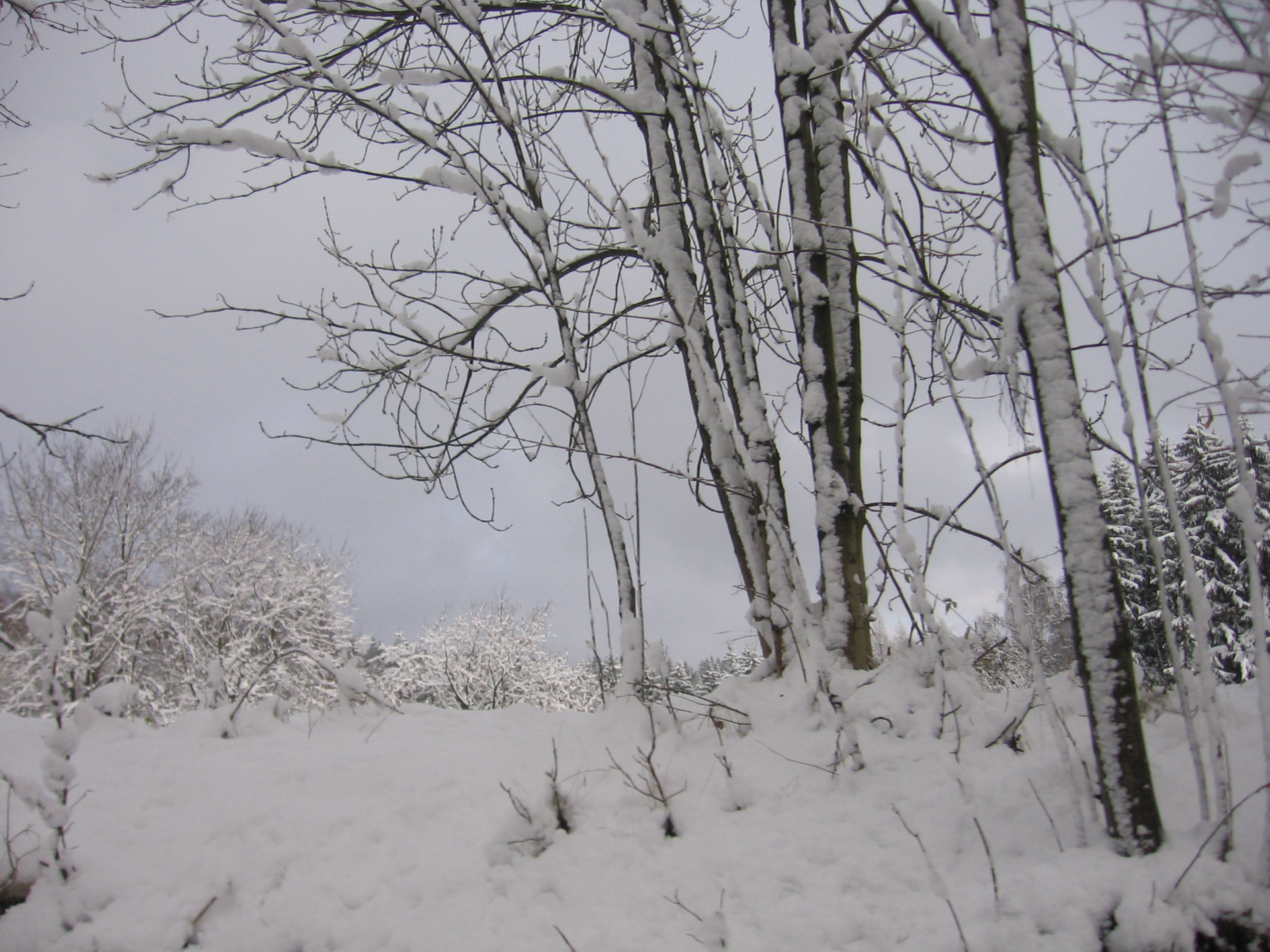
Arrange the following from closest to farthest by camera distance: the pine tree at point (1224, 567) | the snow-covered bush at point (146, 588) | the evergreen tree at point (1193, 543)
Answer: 1. the evergreen tree at point (1193, 543)
2. the pine tree at point (1224, 567)
3. the snow-covered bush at point (146, 588)

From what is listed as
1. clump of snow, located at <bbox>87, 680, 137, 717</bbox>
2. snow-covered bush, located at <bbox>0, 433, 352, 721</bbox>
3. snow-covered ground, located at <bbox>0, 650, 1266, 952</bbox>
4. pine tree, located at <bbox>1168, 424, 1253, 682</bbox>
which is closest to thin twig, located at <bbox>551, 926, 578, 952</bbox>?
snow-covered ground, located at <bbox>0, 650, 1266, 952</bbox>

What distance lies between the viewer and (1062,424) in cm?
145

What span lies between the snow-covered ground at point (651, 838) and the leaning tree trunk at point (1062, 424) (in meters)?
0.17

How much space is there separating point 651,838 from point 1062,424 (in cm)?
157

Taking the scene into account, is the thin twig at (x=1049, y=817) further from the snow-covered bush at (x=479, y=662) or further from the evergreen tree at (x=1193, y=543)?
the snow-covered bush at (x=479, y=662)

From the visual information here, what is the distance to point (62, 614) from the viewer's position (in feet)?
6.61

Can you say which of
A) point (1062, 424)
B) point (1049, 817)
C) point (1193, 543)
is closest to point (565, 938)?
point (1049, 817)

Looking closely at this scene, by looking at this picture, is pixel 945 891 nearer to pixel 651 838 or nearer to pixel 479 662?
pixel 651 838

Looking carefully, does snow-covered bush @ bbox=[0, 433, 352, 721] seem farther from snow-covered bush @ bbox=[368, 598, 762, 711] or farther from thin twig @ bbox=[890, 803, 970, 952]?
thin twig @ bbox=[890, 803, 970, 952]

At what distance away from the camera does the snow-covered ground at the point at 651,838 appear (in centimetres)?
139

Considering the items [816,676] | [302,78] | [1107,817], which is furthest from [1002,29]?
[302,78]

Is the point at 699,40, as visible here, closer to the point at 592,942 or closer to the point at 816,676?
the point at 816,676

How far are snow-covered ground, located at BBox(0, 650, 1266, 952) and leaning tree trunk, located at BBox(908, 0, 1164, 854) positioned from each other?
17 centimetres

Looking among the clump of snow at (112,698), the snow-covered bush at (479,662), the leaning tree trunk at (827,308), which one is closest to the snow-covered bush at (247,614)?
the snow-covered bush at (479,662)
